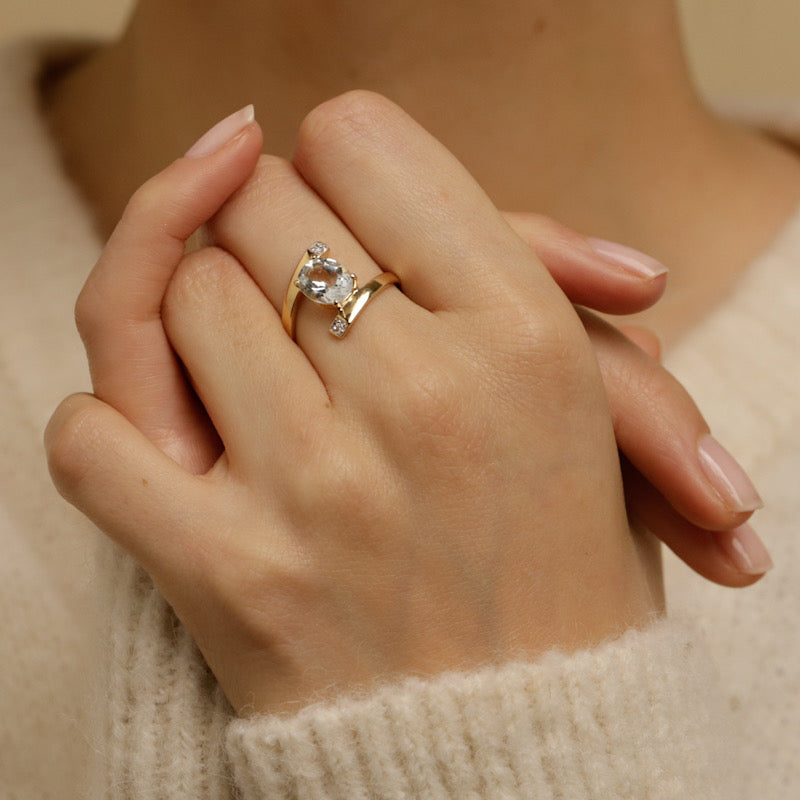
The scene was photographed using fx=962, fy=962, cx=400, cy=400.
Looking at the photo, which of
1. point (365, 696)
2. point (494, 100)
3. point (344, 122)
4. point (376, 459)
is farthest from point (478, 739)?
point (494, 100)

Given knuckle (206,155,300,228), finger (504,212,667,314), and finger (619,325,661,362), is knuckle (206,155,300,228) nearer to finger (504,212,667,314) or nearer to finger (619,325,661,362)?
finger (504,212,667,314)

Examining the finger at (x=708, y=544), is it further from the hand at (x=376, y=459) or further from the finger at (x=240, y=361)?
the finger at (x=240, y=361)

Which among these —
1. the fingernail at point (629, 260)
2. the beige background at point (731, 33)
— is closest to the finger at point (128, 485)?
the fingernail at point (629, 260)

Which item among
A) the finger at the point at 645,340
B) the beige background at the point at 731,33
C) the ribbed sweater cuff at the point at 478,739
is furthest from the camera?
the beige background at the point at 731,33

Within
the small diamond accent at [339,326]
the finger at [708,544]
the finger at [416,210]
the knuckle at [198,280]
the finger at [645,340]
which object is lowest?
the finger at [708,544]

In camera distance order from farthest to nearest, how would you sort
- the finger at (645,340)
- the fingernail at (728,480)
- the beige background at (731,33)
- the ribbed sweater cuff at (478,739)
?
the beige background at (731,33) < the finger at (645,340) < the fingernail at (728,480) < the ribbed sweater cuff at (478,739)

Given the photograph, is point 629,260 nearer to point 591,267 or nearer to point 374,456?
point 591,267
